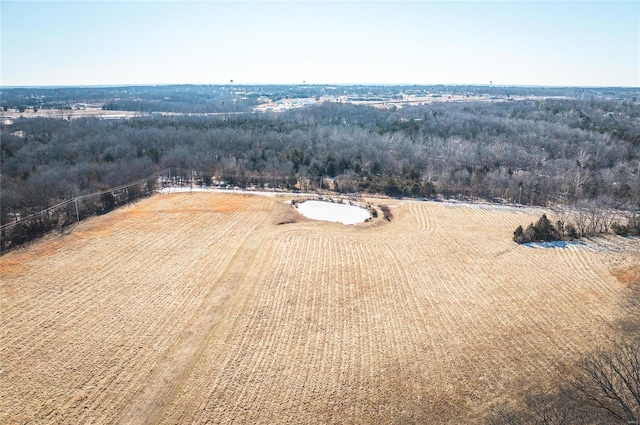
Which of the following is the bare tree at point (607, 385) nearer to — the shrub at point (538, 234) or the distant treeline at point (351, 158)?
the shrub at point (538, 234)

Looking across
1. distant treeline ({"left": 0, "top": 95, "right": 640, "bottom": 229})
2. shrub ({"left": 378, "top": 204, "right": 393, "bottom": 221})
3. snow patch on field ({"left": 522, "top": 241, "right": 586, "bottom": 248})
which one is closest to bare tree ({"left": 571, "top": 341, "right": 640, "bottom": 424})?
snow patch on field ({"left": 522, "top": 241, "right": 586, "bottom": 248})

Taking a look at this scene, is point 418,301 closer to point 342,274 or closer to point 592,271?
point 342,274

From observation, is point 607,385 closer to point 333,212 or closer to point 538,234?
point 538,234

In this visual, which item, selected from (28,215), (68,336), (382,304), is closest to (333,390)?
(382,304)

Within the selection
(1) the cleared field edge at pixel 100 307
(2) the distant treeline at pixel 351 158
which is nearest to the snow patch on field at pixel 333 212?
(1) the cleared field edge at pixel 100 307

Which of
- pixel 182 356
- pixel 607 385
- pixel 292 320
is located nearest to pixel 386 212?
pixel 292 320
